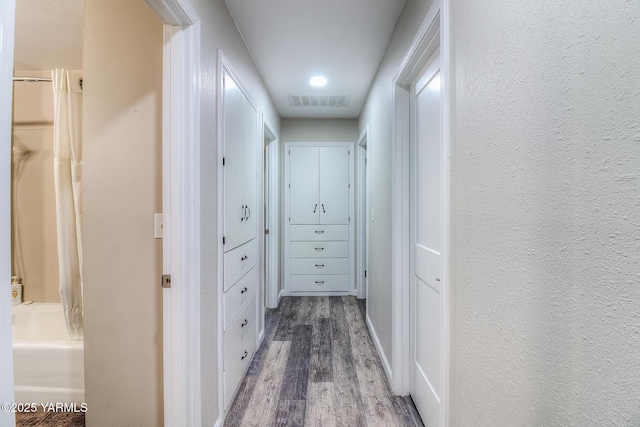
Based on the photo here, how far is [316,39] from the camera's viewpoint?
214 centimetres

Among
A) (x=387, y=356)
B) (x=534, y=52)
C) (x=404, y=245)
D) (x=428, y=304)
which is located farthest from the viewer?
(x=387, y=356)

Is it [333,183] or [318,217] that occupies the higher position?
[333,183]

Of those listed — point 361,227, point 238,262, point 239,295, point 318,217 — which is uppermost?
point 318,217

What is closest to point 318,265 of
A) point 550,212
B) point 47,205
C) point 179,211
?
point 47,205

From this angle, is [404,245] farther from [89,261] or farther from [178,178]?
[89,261]

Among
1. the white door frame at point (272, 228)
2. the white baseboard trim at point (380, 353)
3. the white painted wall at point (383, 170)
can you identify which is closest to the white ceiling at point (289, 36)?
the white painted wall at point (383, 170)

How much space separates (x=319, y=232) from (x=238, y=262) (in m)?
2.15

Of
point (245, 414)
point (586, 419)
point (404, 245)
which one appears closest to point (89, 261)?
point (245, 414)

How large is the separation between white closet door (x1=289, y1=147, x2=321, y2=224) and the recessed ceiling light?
119cm

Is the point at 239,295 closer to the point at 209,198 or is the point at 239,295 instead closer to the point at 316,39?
the point at 209,198

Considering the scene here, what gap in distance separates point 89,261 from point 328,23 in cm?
195

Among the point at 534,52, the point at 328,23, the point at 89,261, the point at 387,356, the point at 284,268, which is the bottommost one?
the point at 387,356

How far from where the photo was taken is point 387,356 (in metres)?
2.16

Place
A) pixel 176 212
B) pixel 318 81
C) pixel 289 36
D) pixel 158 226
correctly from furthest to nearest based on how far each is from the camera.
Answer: pixel 318 81 < pixel 289 36 < pixel 158 226 < pixel 176 212
